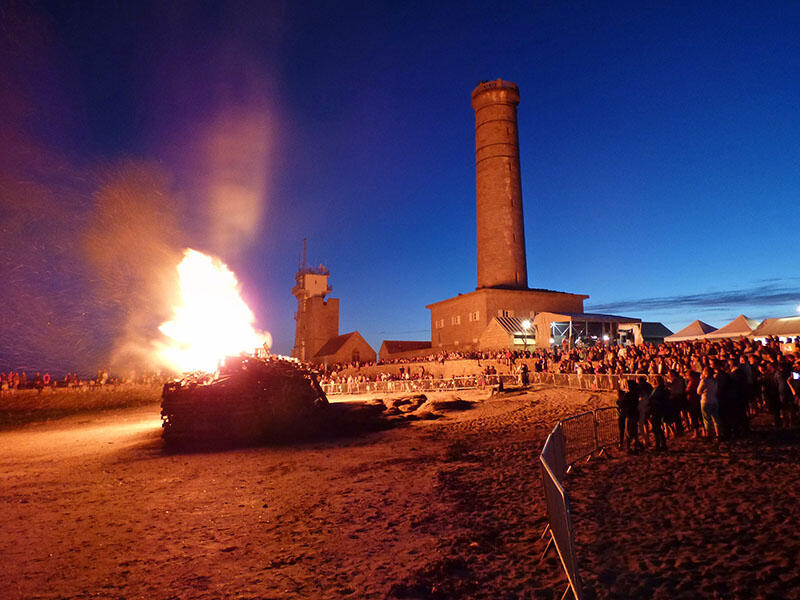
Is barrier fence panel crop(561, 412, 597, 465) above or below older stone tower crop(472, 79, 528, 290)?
below

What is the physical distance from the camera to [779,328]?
881 inches

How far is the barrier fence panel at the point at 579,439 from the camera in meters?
10.3

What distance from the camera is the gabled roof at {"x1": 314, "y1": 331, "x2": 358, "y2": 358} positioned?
6820 centimetres

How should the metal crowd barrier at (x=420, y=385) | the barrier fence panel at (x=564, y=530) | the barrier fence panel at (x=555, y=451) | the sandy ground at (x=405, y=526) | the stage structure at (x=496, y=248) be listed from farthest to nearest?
the stage structure at (x=496, y=248) → the metal crowd barrier at (x=420, y=385) → the barrier fence panel at (x=555, y=451) → the sandy ground at (x=405, y=526) → the barrier fence panel at (x=564, y=530)

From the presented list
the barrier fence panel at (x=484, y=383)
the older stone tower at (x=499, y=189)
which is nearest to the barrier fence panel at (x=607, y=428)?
the barrier fence panel at (x=484, y=383)

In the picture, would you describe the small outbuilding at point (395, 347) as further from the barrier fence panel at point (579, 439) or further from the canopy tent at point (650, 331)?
the barrier fence panel at point (579, 439)

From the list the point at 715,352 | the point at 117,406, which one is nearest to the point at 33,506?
the point at 715,352

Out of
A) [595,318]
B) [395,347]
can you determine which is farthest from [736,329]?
[395,347]

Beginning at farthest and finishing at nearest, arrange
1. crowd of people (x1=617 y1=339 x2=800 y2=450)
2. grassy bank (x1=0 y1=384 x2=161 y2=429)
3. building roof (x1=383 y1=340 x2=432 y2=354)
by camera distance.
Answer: building roof (x1=383 y1=340 x2=432 y2=354), grassy bank (x1=0 y1=384 x2=161 y2=429), crowd of people (x1=617 y1=339 x2=800 y2=450)

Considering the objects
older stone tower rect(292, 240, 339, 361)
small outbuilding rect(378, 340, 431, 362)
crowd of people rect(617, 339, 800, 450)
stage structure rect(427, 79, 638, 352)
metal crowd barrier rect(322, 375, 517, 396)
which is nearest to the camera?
crowd of people rect(617, 339, 800, 450)

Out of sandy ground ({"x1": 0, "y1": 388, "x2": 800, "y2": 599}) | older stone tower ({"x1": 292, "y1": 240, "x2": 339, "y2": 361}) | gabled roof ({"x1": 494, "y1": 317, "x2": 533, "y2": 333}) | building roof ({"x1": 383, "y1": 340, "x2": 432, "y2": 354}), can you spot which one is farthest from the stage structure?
sandy ground ({"x1": 0, "y1": 388, "x2": 800, "y2": 599})

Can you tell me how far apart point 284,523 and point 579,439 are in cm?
786

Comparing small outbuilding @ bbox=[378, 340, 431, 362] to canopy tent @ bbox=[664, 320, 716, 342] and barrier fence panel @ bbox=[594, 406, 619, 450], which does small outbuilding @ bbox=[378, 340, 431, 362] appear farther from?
barrier fence panel @ bbox=[594, 406, 619, 450]

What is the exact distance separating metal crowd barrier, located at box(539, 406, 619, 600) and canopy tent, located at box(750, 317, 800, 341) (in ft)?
49.0
